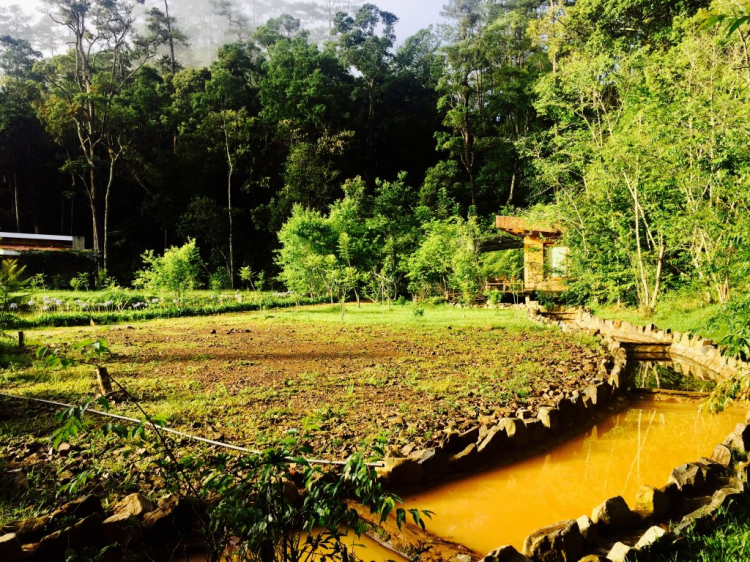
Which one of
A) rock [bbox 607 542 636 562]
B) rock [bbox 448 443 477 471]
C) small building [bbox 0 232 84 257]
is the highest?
small building [bbox 0 232 84 257]

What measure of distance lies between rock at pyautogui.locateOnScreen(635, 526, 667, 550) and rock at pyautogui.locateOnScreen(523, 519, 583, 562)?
0.79 ft

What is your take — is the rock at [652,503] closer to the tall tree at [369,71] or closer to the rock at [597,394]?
the rock at [597,394]

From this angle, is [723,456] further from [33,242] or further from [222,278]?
[33,242]

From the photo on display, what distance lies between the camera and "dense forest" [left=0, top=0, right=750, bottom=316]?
34.7ft

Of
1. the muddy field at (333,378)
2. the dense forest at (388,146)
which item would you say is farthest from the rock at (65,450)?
the dense forest at (388,146)

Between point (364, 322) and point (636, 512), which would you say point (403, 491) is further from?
point (364, 322)

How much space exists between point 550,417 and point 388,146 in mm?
27215

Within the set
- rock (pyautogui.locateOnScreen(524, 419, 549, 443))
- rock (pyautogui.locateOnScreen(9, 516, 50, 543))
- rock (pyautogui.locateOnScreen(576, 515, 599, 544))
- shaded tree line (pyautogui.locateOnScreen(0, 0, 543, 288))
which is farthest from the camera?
shaded tree line (pyautogui.locateOnScreen(0, 0, 543, 288))

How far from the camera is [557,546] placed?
1.96 meters

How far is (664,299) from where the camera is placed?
10.5 metres

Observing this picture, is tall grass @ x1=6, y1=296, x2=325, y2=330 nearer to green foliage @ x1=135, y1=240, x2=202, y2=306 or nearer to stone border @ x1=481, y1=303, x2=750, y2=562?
green foliage @ x1=135, y1=240, x2=202, y2=306

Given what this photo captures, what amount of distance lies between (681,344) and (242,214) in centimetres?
2375

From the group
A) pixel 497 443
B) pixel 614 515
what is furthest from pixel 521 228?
pixel 614 515

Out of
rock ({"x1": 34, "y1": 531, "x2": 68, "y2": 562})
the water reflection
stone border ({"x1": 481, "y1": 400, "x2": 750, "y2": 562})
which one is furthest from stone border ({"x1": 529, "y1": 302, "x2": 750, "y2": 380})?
rock ({"x1": 34, "y1": 531, "x2": 68, "y2": 562})
